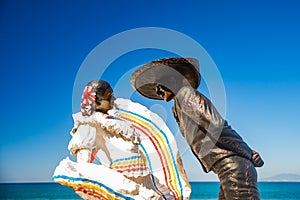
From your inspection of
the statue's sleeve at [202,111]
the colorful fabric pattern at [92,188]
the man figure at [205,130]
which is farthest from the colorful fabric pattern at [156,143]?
the statue's sleeve at [202,111]

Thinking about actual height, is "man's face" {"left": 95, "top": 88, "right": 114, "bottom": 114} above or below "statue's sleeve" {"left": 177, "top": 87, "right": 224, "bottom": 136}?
above

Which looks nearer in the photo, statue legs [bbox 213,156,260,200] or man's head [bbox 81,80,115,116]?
statue legs [bbox 213,156,260,200]

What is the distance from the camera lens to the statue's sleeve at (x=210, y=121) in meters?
4.07

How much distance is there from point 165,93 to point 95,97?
1.78ft

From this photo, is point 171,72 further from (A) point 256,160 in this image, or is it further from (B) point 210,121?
(A) point 256,160

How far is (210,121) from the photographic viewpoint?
13.3 ft

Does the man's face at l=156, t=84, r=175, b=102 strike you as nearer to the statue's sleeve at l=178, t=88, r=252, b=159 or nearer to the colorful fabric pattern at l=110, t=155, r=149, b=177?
the statue's sleeve at l=178, t=88, r=252, b=159

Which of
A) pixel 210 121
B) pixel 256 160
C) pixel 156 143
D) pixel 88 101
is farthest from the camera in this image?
pixel 156 143

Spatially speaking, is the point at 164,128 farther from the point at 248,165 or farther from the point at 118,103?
the point at 248,165

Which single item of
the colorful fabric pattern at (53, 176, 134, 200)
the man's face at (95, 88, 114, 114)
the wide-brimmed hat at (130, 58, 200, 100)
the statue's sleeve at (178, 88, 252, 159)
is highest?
the wide-brimmed hat at (130, 58, 200, 100)

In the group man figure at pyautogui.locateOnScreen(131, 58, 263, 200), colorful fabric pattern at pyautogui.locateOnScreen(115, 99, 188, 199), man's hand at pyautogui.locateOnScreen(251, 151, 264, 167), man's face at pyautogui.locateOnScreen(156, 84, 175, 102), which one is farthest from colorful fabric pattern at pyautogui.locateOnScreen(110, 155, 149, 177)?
man's hand at pyautogui.locateOnScreen(251, 151, 264, 167)

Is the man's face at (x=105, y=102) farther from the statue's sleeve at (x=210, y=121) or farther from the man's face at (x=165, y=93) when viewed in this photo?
the statue's sleeve at (x=210, y=121)

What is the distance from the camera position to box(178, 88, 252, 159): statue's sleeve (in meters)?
4.07

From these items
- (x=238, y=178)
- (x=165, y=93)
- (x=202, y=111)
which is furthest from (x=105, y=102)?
(x=238, y=178)
